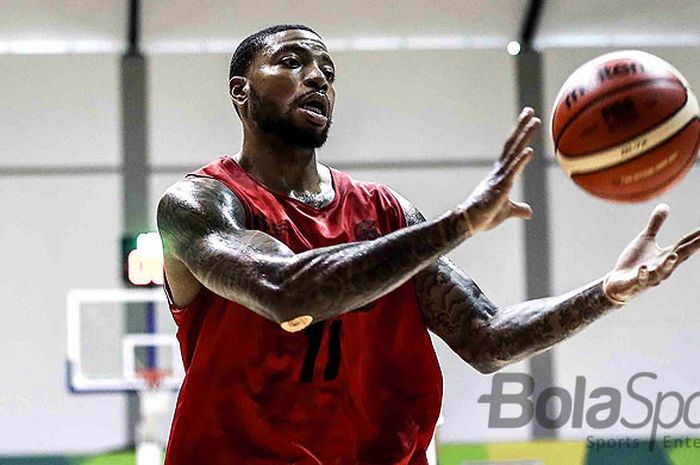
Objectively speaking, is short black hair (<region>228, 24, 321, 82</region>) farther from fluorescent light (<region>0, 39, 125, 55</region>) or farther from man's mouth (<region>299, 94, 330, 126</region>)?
fluorescent light (<region>0, 39, 125, 55</region>)

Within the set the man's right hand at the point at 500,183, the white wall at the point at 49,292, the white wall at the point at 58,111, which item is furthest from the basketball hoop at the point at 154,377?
the man's right hand at the point at 500,183

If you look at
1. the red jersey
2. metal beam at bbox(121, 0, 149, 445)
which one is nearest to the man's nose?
the red jersey

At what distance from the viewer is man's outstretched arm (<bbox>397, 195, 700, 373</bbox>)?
3.37 m

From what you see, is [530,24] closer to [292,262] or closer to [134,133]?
[134,133]

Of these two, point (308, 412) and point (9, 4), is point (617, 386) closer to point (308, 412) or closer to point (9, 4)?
point (9, 4)

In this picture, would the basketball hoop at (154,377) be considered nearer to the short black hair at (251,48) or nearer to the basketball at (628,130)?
the short black hair at (251,48)

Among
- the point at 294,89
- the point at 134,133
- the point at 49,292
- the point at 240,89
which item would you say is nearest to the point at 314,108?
the point at 294,89

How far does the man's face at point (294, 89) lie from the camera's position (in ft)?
11.8

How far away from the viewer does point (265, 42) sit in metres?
3.74

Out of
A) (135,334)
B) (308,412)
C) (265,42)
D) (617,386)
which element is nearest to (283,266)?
(308,412)

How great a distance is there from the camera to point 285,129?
3.61m

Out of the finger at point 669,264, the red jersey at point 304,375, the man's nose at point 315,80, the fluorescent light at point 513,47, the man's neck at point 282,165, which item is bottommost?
the red jersey at point 304,375

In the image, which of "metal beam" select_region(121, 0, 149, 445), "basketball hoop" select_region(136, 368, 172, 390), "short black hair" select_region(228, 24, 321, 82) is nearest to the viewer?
"short black hair" select_region(228, 24, 321, 82)
